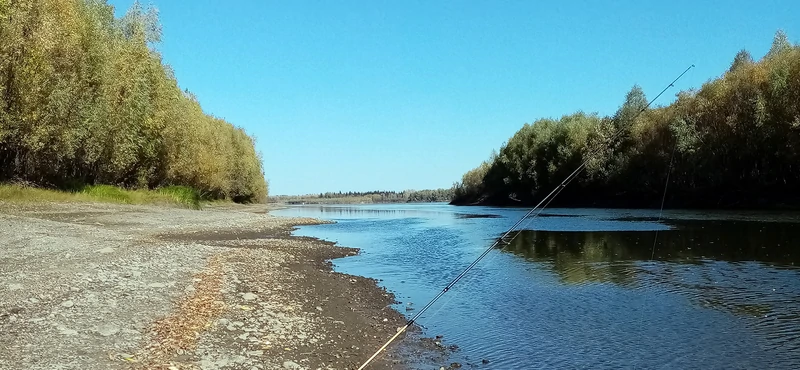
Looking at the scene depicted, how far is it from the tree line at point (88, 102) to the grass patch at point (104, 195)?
5.18 feet

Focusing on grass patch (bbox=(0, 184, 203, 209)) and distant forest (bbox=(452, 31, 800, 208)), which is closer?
grass patch (bbox=(0, 184, 203, 209))

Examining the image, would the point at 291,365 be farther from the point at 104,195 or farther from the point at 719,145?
the point at 719,145

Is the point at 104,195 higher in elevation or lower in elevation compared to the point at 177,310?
higher

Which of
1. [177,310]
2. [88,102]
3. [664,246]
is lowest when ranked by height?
[177,310]

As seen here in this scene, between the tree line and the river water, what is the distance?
1852cm

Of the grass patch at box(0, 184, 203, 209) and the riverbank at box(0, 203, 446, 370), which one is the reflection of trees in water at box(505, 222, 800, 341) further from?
the grass patch at box(0, 184, 203, 209)

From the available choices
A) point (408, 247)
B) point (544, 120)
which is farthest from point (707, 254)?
point (544, 120)

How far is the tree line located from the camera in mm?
28312

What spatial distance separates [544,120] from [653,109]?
4979cm

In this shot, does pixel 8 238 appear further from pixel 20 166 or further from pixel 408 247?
pixel 20 166

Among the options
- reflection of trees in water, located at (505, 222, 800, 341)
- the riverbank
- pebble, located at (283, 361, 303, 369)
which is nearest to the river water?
reflection of trees in water, located at (505, 222, 800, 341)

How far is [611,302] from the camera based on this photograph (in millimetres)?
14750

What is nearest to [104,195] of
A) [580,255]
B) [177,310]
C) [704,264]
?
[580,255]

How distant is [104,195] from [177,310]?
115 feet
